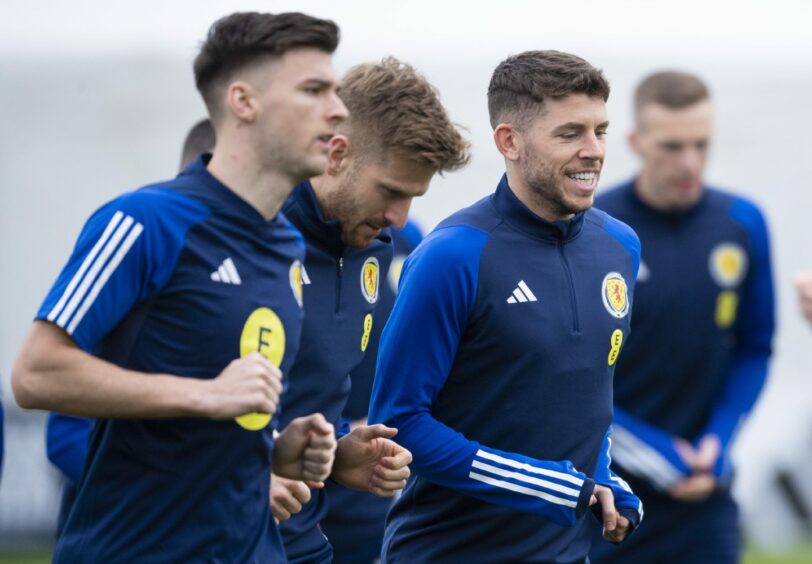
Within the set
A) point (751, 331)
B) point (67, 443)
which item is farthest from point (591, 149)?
point (751, 331)

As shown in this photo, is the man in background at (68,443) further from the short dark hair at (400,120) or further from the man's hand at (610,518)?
the man's hand at (610,518)

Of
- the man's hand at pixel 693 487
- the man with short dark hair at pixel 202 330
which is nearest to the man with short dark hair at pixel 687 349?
the man's hand at pixel 693 487

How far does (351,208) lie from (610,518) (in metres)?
1.16

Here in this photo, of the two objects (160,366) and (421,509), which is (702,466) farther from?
(160,366)

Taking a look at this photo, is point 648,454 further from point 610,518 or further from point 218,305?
point 218,305

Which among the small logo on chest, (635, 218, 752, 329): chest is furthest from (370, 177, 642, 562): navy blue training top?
the small logo on chest

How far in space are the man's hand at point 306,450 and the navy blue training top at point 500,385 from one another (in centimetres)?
54

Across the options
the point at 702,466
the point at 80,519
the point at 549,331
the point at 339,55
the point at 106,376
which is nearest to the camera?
the point at 106,376

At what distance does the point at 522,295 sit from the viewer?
14.0 feet

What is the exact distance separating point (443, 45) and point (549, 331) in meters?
5.86

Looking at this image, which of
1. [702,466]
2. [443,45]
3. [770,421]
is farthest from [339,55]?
[702,466]

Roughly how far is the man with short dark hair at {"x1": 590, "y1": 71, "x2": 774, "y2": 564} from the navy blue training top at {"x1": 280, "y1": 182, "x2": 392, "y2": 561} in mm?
1731

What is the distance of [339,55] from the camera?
9570mm

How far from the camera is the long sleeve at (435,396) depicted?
416cm
